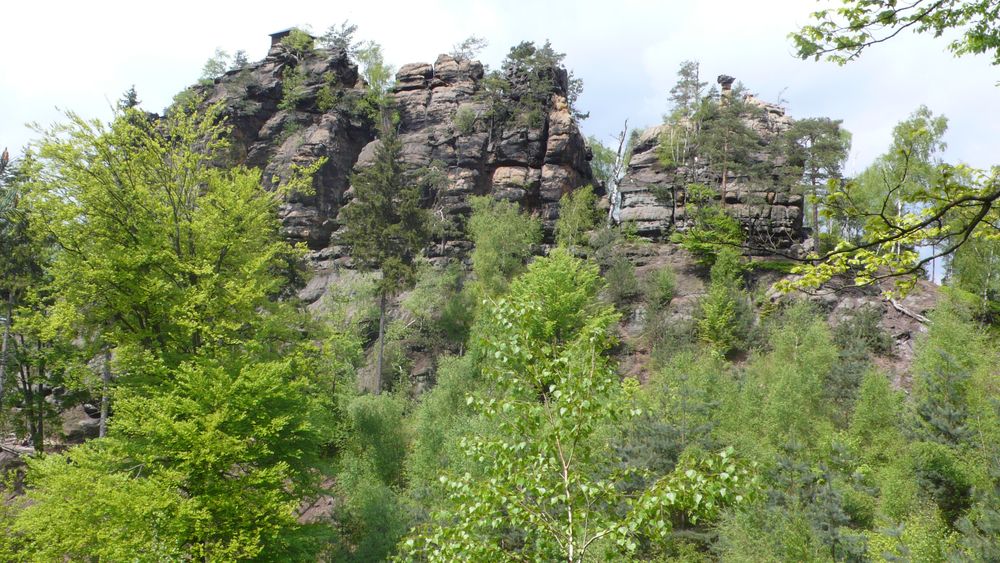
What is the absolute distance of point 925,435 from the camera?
19234 millimetres

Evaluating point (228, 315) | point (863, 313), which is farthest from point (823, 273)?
point (863, 313)

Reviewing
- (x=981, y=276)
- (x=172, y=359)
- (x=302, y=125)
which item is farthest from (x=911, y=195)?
(x=302, y=125)

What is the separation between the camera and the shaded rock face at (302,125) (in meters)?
45.7

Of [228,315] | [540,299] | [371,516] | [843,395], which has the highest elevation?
[540,299]

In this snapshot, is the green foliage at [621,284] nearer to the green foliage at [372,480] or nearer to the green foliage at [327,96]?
the green foliage at [372,480]

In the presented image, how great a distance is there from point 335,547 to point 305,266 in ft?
74.9

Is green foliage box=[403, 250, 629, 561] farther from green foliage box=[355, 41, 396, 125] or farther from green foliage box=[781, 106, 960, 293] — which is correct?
green foliage box=[355, 41, 396, 125]

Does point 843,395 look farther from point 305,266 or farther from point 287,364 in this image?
point 305,266

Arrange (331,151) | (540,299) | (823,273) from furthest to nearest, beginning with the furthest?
(331,151)
(540,299)
(823,273)

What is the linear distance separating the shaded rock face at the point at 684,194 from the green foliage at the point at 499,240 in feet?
28.7

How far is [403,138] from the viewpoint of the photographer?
50750mm

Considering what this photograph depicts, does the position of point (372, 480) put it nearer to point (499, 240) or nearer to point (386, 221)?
point (386, 221)

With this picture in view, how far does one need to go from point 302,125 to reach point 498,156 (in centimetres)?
1805

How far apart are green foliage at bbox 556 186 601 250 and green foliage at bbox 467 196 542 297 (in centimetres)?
194
